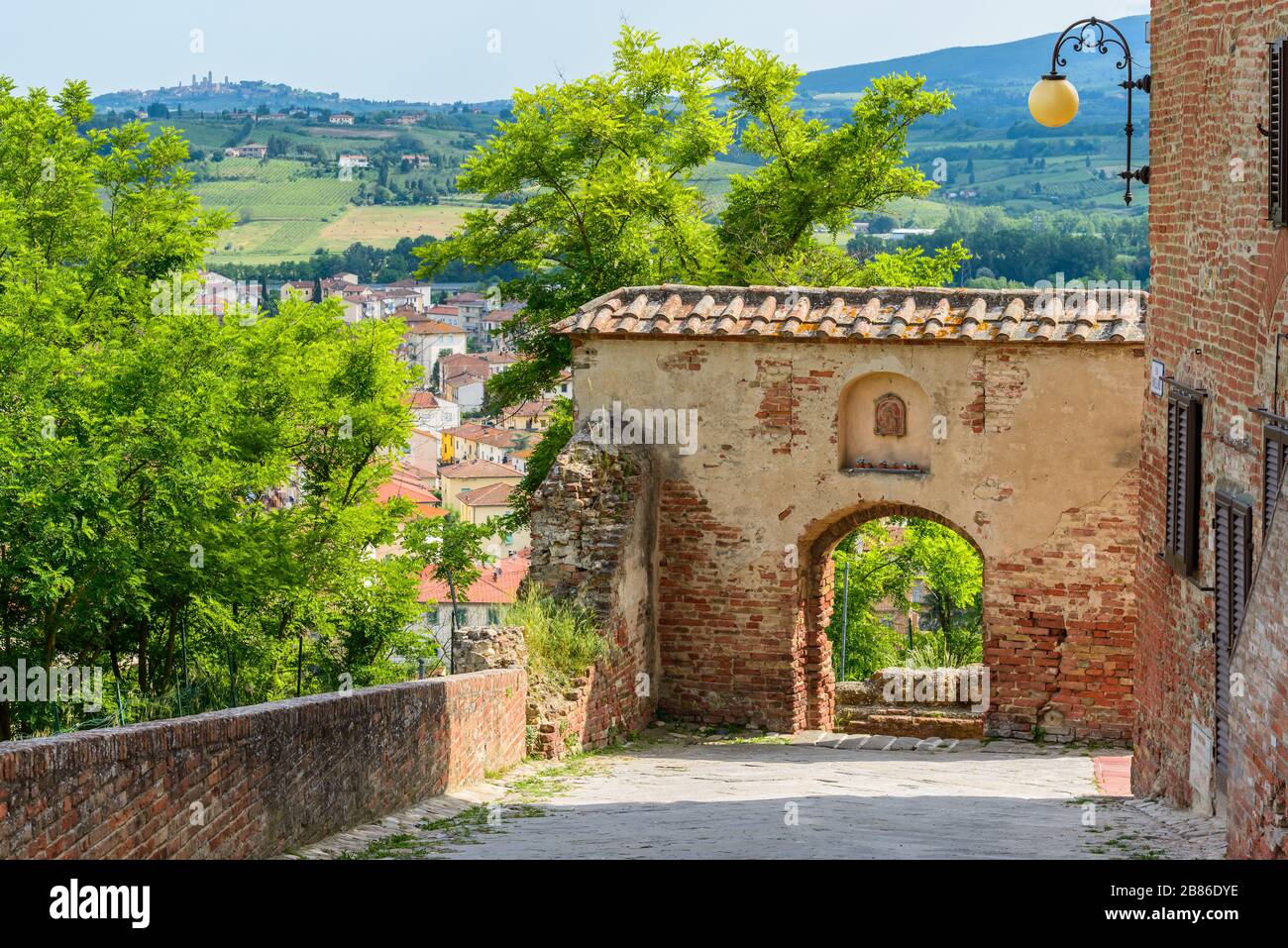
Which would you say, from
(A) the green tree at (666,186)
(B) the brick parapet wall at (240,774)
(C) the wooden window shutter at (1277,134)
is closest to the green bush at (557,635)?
(B) the brick parapet wall at (240,774)

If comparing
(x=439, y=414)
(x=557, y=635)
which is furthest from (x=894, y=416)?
(x=439, y=414)

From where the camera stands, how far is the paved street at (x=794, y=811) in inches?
352

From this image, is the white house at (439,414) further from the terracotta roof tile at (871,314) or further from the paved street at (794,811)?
the paved street at (794,811)

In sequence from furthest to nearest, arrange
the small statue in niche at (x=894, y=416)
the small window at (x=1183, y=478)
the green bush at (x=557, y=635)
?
1. the small statue in niche at (x=894, y=416)
2. the green bush at (x=557, y=635)
3. the small window at (x=1183, y=478)

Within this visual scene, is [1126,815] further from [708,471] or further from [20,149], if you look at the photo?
[20,149]

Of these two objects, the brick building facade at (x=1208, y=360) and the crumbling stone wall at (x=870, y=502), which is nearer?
the brick building facade at (x=1208, y=360)

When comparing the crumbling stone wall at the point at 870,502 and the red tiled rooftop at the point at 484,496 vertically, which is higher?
the crumbling stone wall at the point at 870,502

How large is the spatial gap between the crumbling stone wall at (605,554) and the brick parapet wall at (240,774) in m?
3.32

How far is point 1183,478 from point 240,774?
271 inches

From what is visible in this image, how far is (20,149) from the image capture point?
3253cm

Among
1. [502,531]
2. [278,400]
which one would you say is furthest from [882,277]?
[278,400]

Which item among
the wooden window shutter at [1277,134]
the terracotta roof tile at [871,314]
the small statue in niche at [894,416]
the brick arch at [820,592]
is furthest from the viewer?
the brick arch at [820,592]

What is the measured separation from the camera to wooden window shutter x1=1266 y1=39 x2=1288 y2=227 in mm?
9211

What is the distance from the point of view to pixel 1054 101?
43.1 feet
